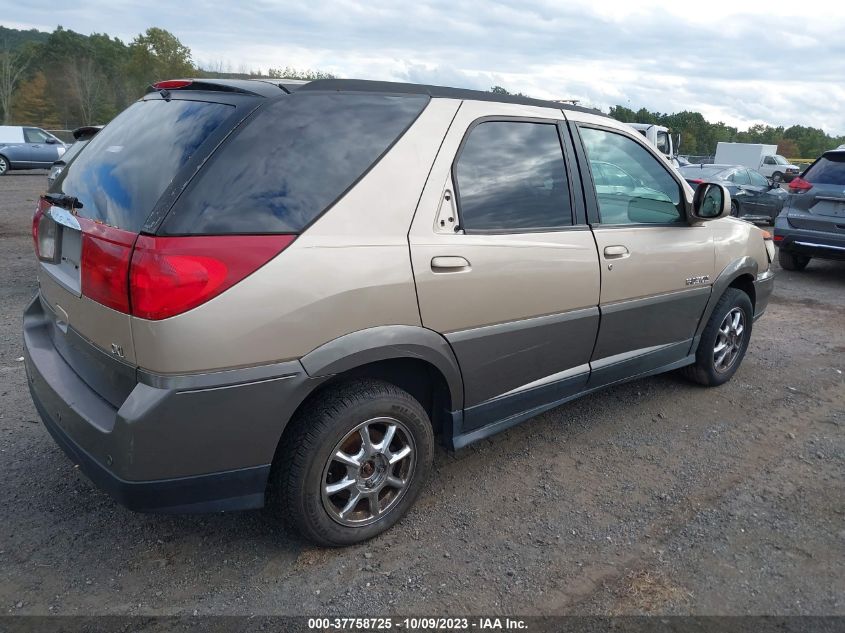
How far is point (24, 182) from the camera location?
19562 mm

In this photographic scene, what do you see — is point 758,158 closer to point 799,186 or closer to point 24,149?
point 799,186

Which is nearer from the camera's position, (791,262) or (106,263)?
(106,263)

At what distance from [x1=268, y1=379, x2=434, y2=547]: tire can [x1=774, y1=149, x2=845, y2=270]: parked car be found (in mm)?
7608

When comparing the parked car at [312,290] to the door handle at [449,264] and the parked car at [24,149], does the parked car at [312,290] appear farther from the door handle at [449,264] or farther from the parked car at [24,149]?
the parked car at [24,149]

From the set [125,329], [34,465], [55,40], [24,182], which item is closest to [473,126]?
[125,329]

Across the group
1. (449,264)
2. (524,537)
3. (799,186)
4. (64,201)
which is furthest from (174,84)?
(799,186)

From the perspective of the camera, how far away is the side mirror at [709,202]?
404 centimetres

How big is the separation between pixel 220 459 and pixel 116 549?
2.69 feet

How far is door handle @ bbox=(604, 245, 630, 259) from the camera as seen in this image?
3.53 meters

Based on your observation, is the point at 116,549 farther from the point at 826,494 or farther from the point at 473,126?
the point at 826,494

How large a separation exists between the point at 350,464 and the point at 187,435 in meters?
0.69

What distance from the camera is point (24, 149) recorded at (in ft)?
72.0

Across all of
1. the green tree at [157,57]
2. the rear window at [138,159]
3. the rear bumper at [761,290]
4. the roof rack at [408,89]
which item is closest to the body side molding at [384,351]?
the rear window at [138,159]

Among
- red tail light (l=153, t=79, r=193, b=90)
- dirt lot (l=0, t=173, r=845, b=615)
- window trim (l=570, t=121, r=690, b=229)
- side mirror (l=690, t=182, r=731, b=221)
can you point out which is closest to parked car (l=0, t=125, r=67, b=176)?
dirt lot (l=0, t=173, r=845, b=615)
